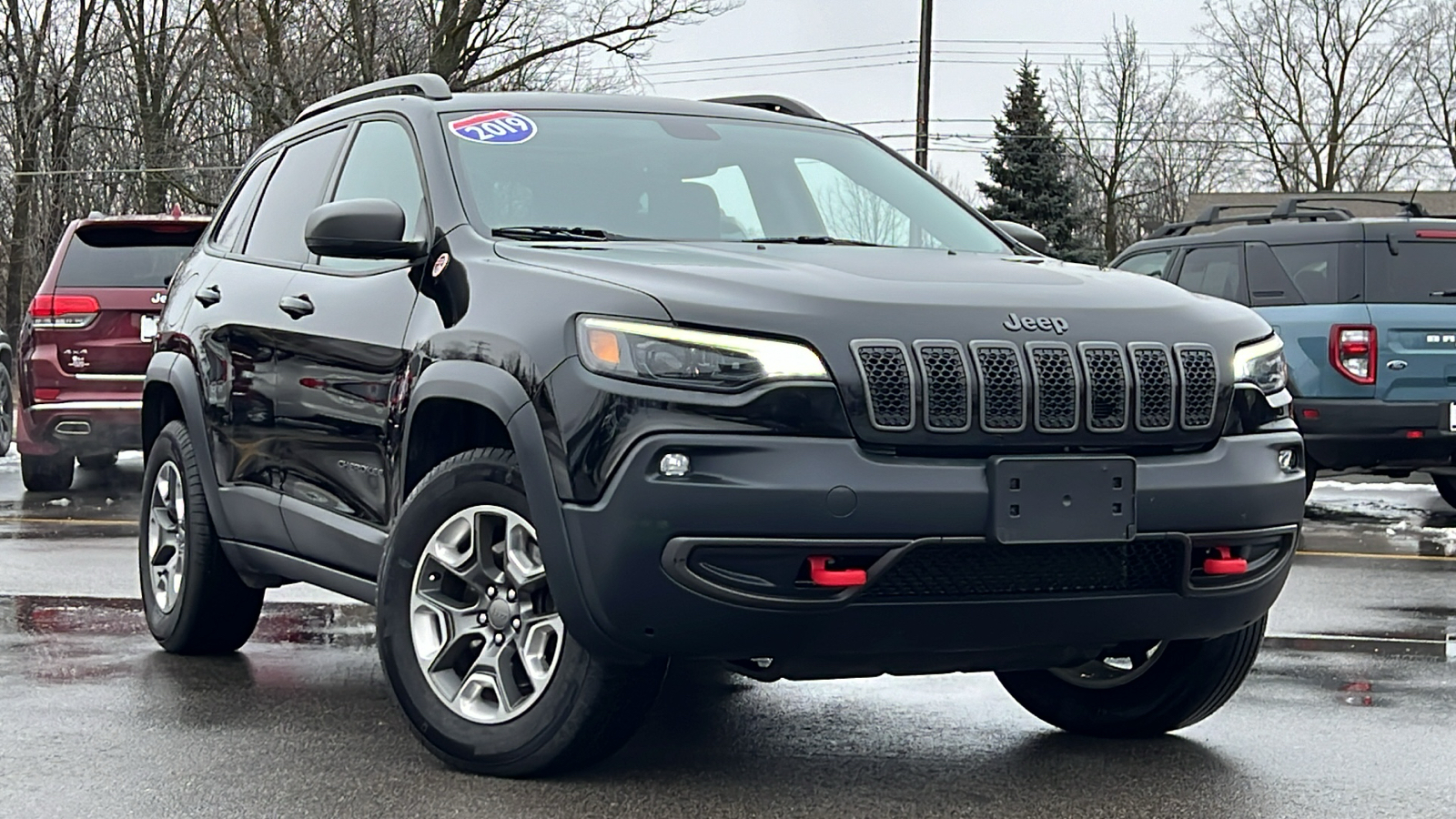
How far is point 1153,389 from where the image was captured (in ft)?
13.7

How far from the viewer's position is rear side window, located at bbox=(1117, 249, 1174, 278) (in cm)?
1253

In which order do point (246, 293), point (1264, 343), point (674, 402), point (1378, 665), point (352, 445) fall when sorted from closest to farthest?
1. point (674, 402)
2. point (1264, 343)
3. point (352, 445)
4. point (246, 293)
5. point (1378, 665)

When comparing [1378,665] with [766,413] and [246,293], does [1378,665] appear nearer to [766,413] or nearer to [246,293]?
[766,413]

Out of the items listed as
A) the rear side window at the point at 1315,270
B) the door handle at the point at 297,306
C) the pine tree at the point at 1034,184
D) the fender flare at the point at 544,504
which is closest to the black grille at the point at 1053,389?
the fender flare at the point at 544,504

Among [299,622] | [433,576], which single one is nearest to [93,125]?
[299,622]

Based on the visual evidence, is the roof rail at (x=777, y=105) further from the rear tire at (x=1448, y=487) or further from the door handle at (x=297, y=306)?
the rear tire at (x=1448, y=487)

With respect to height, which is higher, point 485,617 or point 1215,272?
point 1215,272

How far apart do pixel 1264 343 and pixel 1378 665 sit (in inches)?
88.8

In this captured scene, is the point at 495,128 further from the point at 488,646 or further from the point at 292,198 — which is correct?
the point at 488,646

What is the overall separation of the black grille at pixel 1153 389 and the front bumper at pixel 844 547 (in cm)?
8

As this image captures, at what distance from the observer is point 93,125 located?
4275 cm

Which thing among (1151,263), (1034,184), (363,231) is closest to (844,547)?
(363,231)

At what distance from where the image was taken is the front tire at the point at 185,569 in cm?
603

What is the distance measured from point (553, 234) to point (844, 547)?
1413 millimetres
